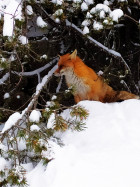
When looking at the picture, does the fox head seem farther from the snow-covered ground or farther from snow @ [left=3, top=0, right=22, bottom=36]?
snow @ [left=3, top=0, right=22, bottom=36]

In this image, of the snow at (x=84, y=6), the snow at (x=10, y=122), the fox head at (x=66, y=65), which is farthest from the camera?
the fox head at (x=66, y=65)

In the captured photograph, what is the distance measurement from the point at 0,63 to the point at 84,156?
1.33 meters

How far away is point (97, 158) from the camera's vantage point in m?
2.79

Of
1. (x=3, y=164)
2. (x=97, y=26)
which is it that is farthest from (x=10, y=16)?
(x=3, y=164)

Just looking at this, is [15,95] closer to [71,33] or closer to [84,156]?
[71,33]

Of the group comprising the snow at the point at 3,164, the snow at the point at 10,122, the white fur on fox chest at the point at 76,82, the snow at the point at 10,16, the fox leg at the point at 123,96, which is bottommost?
the fox leg at the point at 123,96

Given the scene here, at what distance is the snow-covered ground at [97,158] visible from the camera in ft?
8.44

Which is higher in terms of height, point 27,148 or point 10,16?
point 10,16

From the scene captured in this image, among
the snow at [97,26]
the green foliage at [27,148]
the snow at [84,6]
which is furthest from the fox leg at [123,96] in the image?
the green foliage at [27,148]

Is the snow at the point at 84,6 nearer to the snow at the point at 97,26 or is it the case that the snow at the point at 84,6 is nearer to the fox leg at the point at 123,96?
the snow at the point at 97,26

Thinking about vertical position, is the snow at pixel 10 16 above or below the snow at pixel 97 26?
above

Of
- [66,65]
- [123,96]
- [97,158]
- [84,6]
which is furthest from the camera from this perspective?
[123,96]

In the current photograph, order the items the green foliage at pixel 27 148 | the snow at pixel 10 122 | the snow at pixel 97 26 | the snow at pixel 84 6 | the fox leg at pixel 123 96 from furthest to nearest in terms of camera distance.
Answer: the fox leg at pixel 123 96 < the snow at pixel 84 6 < the snow at pixel 97 26 < the snow at pixel 10 122 < the green foliage at pixel 27 148

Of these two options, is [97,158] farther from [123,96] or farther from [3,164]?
[123,96]
